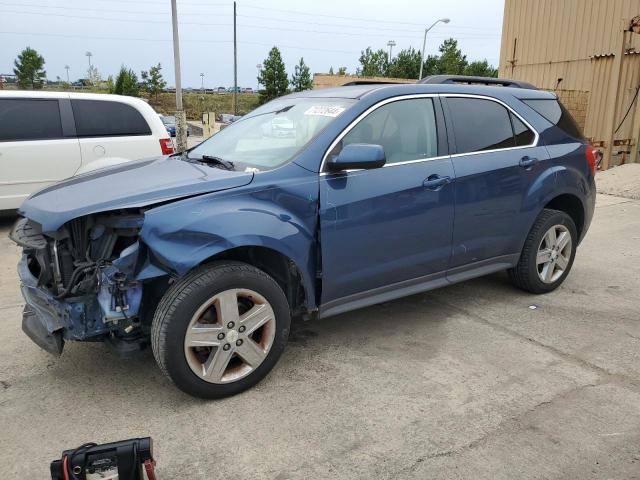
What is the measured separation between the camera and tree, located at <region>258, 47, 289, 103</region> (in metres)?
45.0

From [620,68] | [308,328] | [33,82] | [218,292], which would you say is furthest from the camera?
[33,82]

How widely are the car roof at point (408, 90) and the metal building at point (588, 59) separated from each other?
26.8 feet

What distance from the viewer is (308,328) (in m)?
4.04

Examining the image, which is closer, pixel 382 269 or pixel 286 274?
pixel 286 274

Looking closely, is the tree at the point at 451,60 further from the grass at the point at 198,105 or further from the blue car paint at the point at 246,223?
the blue car paint at the point at 246,223

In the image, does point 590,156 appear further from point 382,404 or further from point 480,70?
point 480,70

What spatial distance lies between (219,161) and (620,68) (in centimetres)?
1076

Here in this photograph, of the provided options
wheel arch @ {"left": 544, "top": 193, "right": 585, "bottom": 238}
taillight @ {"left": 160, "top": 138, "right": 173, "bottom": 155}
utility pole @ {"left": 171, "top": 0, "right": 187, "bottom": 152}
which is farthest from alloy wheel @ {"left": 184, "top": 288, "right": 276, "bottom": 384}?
utility pole @ {"left": 171, "top": 0, "right": 187, "bottom": 152}

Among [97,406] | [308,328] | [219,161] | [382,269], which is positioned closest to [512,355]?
[382,269]

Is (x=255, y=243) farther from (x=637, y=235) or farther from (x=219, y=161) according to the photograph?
(x=637, y=235)

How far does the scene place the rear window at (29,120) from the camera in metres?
6.70

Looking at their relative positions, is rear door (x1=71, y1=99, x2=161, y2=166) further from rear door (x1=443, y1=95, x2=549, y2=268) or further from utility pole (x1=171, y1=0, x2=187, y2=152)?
utility pole (x1=171, y1=0, x2=187, y2=152)

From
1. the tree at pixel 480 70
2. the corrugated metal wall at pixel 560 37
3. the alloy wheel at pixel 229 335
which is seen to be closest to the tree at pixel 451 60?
the tree at pixel 480 70

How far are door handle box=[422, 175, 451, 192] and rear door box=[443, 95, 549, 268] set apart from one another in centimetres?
14
